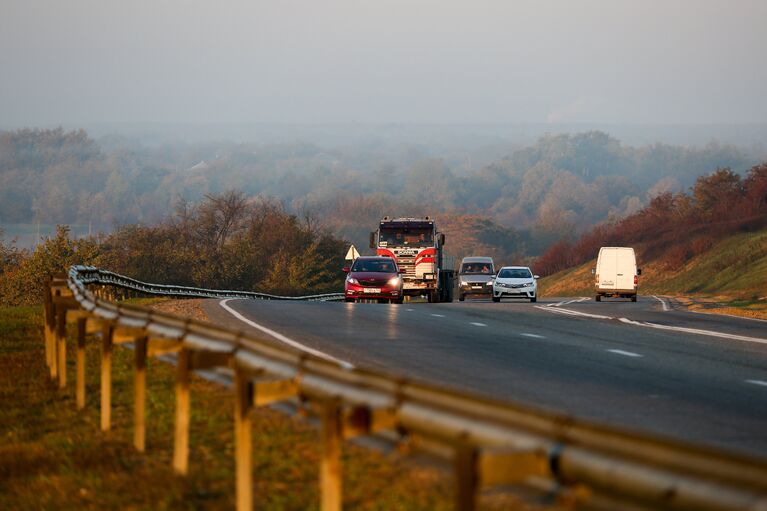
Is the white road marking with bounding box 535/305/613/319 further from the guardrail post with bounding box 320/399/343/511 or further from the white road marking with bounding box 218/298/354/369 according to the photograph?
the guardrail post with bounding box 320/399/343/511

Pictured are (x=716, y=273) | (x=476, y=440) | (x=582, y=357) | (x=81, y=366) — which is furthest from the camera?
(x=716, y=273)

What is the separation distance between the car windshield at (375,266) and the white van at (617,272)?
1153 cm

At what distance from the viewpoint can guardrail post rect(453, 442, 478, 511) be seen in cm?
410

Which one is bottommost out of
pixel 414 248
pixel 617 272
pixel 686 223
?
pixel 617 272

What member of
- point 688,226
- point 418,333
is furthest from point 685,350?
point 688,226

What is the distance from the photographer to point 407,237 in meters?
46.9

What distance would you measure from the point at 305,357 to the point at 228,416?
186 inches

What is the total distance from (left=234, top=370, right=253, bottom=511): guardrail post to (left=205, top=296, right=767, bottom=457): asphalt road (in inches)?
179

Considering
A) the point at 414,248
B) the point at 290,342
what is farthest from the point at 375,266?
the point at 290,342

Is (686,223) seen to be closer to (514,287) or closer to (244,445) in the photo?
(514,287)

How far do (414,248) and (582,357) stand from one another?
1161 inches

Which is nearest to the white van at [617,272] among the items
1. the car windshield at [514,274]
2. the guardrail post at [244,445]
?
the car windshield at [514,274]

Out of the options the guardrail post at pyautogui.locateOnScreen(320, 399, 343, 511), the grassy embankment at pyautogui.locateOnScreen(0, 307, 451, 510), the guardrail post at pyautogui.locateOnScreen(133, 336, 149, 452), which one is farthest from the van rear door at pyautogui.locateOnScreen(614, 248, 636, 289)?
the guardrail post at pyautogui.locateOnScreen(320, 399, 343, 511)

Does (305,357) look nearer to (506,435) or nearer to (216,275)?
(506,435)
